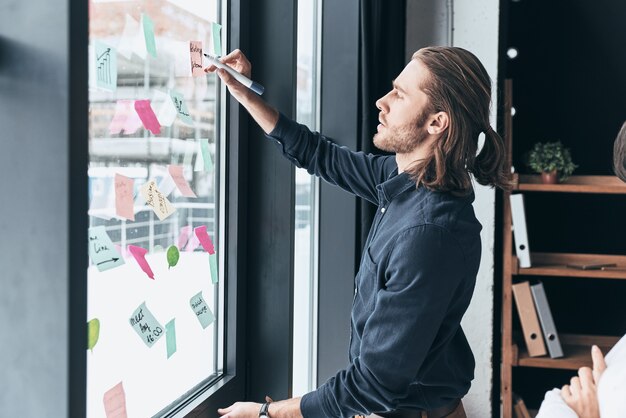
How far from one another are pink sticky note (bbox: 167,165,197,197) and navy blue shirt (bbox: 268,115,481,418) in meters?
0.41

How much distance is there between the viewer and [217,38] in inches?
59.7

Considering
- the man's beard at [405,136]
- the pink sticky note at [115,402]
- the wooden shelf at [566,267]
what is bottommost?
the pink sticky note at [115,402]

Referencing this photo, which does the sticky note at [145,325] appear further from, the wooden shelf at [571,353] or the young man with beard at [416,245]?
the wooden shelf at [571,353]

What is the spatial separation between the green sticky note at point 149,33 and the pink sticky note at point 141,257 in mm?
355

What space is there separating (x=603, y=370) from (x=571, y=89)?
6.48 feet

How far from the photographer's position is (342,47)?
2.12 metres

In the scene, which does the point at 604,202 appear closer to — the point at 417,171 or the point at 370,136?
the point at 370,136

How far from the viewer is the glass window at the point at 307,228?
212 cm

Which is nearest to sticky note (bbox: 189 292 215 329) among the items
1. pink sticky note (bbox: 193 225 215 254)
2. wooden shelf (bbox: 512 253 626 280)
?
pink sticky note (bbox: 193 225 215 254)

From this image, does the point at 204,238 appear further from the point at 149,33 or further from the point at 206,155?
the point at 149,33

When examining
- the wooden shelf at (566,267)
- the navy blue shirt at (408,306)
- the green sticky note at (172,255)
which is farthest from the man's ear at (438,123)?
the wooden shelf at (566,267)

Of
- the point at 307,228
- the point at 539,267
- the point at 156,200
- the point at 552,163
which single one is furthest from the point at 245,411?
the point at 552,163

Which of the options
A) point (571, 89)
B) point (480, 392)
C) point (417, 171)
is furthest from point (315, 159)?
point (571, 89)

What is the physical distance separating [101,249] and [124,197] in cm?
14
